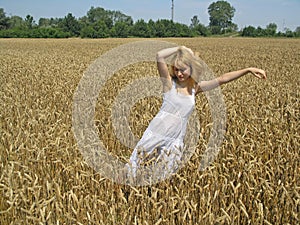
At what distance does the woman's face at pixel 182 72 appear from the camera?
10.7 ft

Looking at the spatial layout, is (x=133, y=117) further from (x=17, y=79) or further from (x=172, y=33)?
(x=172, y=33)

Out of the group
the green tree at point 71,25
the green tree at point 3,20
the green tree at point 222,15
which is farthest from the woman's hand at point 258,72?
the green tree at point 222,15

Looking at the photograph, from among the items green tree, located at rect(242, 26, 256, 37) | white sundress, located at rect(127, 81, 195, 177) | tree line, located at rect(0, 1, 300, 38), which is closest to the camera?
white sundress, located at rect(127, 81, 195, 177)

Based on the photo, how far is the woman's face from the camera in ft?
10.7

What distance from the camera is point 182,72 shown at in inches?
129

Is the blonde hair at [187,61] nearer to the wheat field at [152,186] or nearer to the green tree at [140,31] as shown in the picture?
the wheat field at [152,186]

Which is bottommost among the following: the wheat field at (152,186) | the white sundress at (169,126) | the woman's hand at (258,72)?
the wheat field at (152,186)

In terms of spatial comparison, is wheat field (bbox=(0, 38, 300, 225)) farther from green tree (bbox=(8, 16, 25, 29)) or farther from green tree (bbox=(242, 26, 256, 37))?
green tree (bbox=(8, 16, 25, 29))

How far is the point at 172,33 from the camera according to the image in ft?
236

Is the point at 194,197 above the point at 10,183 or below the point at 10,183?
below

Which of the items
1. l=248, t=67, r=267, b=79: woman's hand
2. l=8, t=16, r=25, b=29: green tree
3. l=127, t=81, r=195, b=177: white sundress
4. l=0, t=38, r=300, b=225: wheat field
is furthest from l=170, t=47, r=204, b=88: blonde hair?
l=8, t=16, r=25, b=29: green tree

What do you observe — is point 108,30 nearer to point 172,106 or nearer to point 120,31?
point 120,31

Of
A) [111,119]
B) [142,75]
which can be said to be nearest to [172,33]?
[142,75]

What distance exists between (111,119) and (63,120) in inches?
26.0
